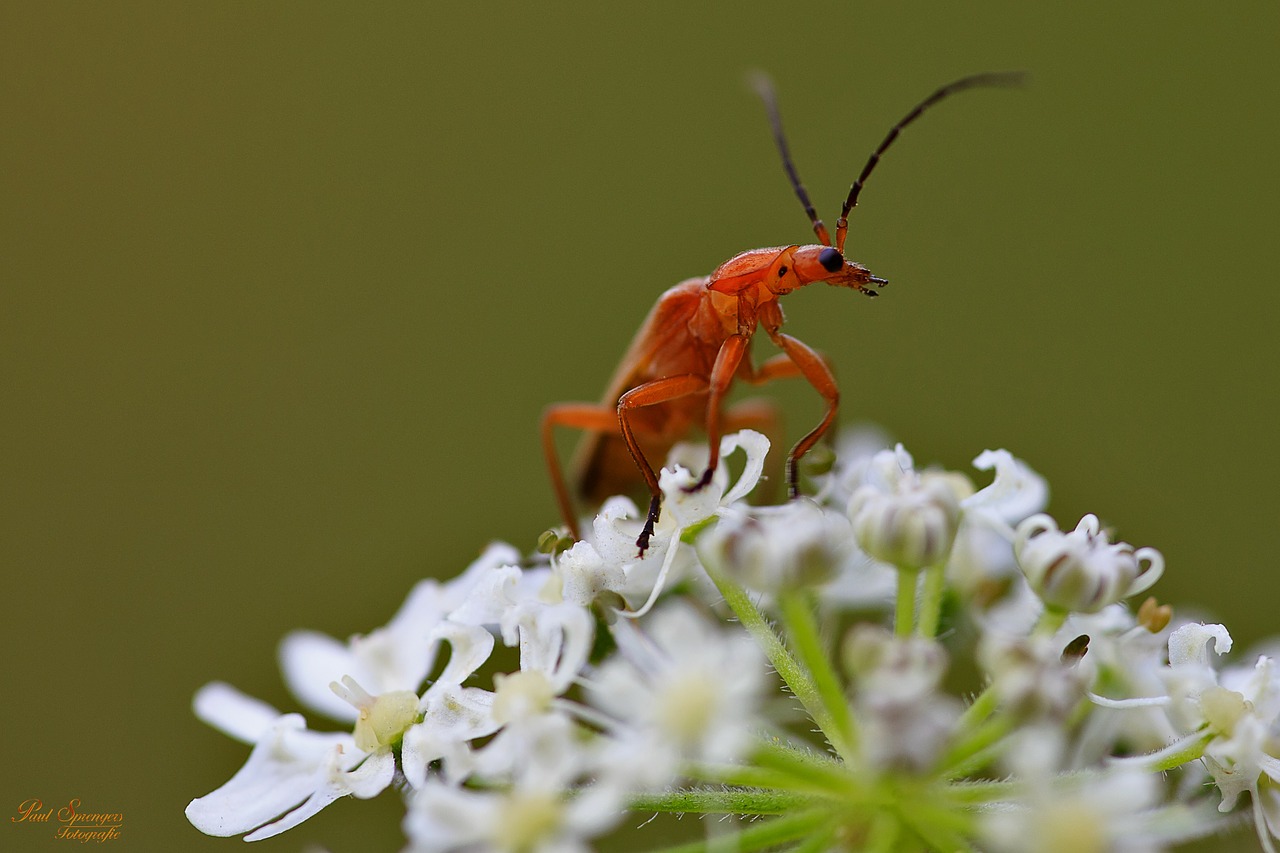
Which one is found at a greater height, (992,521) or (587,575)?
(587,575)

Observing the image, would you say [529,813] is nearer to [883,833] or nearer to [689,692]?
[689,692]

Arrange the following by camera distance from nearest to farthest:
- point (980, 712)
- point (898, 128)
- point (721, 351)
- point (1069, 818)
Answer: point (1069, 818) < point (980, 712) < point (898, 128) < point (721, 351)

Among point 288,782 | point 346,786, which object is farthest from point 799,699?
point 288,782

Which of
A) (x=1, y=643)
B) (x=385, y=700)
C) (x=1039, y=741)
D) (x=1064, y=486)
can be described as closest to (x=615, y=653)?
(x=385, y=700)

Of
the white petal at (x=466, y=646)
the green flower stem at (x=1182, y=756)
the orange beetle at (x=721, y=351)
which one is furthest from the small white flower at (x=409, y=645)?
the green flower stem at (x=1182, y=756)

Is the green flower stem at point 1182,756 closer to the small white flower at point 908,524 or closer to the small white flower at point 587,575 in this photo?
the small white flower at point 908,524
